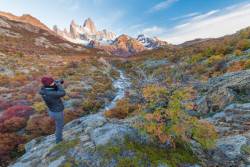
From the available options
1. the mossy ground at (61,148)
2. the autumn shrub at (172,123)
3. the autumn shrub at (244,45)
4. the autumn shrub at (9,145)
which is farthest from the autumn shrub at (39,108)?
the autumn shrub at (244,45)

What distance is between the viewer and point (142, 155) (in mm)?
8562

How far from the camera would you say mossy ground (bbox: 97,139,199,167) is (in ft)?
27.5

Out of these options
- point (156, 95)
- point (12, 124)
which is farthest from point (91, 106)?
point (156, 95)

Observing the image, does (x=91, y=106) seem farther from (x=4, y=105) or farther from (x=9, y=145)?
(x=9, y=145)

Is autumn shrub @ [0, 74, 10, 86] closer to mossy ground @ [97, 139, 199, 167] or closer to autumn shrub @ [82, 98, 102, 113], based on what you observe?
autumn shrub @ [82, 98, 102, 113]

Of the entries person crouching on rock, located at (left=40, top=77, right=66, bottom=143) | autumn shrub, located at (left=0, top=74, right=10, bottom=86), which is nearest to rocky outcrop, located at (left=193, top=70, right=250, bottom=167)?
person crouching on rock, located at (left=40, top=77, right=66, bottom=143)

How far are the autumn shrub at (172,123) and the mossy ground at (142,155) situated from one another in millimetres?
396

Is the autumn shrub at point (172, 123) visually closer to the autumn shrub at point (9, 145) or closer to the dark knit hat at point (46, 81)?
the dark knit hat at point (46, 81)

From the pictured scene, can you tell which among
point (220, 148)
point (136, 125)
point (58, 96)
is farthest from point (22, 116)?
point (220, 148)

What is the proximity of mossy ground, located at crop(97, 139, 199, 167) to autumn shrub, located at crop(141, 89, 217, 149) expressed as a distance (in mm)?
396

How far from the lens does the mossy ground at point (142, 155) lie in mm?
8383

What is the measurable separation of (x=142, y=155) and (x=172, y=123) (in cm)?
154

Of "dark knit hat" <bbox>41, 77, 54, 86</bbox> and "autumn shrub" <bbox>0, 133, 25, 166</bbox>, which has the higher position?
"dark knit hat" <bbox>41, 77, 54, 86</bbox>

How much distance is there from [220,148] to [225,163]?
3.09 feet
